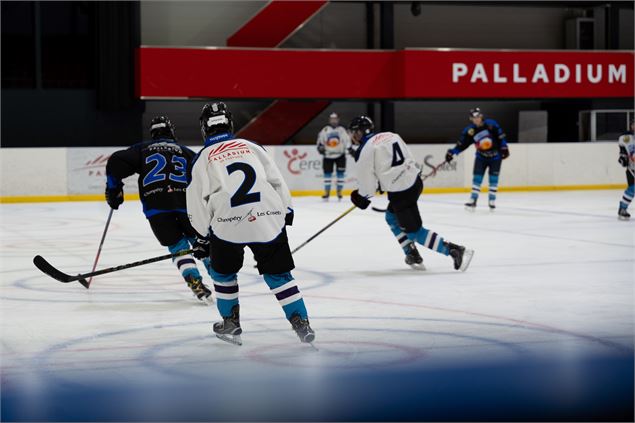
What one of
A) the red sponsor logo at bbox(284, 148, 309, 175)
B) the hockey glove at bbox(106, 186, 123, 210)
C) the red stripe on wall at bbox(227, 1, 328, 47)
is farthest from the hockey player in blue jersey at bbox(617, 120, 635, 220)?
the red stripe on wall at bbox(227, 1, 328, 47)

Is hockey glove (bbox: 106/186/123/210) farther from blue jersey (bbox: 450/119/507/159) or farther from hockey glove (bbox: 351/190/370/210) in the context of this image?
blue jersey (bbox: 450/119/507/159)

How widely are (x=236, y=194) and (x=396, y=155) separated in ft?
9.46

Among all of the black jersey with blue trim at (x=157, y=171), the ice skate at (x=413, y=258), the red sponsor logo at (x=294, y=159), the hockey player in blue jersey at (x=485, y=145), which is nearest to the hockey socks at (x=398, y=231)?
the ice skate at (x=413, y=258)

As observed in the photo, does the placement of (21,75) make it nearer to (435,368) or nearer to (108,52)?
(108,52)

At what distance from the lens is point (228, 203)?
179 inches

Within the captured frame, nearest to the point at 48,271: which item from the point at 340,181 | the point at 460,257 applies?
the point at 460,257

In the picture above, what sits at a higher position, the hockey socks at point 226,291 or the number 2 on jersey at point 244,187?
the number 2 on jersey at point 244,187

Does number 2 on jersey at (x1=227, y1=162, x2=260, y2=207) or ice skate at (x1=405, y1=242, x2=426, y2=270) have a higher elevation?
number 2 on jersey at (x1=227, y1=162, x2=260, y2=207)

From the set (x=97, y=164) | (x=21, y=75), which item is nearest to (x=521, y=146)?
(x=97, y=164)

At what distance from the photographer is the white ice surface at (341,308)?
14.7ft

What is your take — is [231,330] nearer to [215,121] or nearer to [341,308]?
[215,121]

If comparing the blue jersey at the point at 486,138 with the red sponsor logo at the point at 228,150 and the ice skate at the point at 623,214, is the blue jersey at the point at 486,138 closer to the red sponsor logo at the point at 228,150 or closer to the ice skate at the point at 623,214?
the ice skate at the point at 623,214

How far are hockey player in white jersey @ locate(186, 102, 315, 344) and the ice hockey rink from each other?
273 millimetres

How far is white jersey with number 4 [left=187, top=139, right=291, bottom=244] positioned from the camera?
4.55 meters
